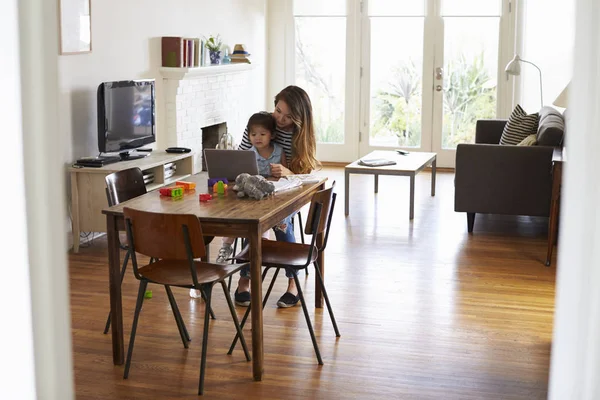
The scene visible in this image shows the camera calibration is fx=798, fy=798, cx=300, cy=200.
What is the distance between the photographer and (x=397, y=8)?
1019 centimetres

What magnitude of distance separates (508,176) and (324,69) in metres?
4.73

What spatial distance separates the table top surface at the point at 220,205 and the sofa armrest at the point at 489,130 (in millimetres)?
4797

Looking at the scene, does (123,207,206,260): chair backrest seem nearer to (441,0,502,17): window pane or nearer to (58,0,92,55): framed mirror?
(58,0,92,55): framed mirror

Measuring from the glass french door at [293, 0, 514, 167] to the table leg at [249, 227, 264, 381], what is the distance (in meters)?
7.06

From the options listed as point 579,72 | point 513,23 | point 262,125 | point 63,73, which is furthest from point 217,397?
point 513,23

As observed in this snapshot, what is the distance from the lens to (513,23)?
9.73 m

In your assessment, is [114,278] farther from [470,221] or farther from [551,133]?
[551,133]

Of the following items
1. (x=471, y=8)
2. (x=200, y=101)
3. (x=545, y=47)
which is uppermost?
(x=471, y=8)

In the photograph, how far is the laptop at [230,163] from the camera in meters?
4.32

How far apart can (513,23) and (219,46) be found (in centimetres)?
370

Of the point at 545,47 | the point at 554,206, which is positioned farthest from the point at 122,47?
the point at 545,47

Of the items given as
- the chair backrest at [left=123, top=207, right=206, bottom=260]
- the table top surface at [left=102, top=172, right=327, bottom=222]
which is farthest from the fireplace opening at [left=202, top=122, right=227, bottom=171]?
the chair backrest at [left=123, top=207, right=206, bottom=260]

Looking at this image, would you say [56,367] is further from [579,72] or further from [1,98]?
[579,72]

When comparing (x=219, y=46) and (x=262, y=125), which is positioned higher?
(x=219, y=46)
